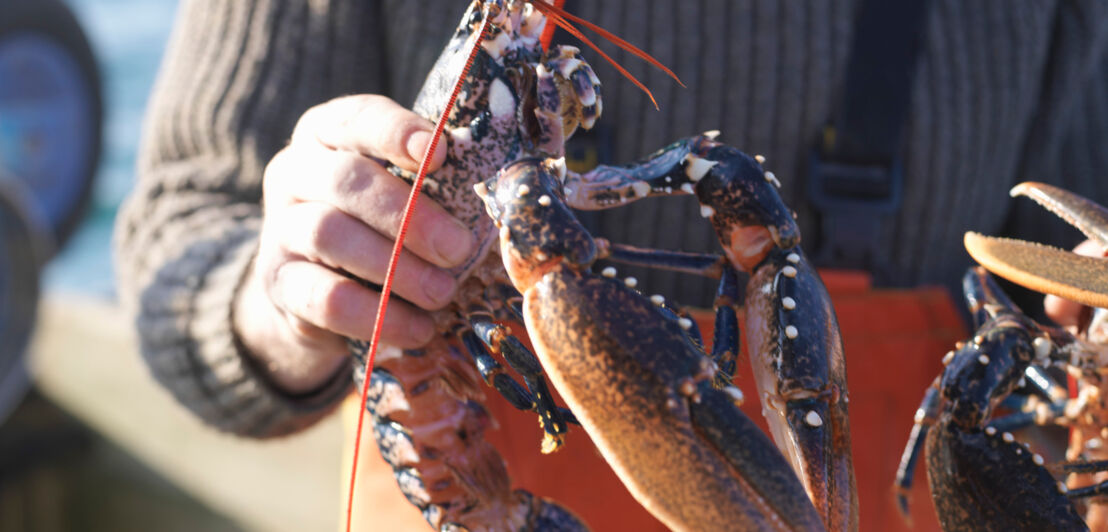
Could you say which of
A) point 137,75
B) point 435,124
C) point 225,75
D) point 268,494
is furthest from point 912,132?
point 137,75

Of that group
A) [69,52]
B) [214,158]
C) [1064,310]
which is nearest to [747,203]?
[1064,310]

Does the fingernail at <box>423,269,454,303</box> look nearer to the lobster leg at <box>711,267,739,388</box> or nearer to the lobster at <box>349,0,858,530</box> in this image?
the lobster at <box>349,0,858,530</box>

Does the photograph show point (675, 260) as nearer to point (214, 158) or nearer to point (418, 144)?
point (418, 144)

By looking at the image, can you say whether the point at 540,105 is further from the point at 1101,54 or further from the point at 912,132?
the point at 1101,54

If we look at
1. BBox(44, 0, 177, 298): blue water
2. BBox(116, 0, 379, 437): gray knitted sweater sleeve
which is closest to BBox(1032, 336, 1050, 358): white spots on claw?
BBox(116, 0, 379, 437): gray knitted sweater sleeve

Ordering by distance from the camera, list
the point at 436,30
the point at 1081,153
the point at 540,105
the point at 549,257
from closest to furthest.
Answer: the point at 549,257, the point at 540,105, the point at 436,30, the point at 1081,153
